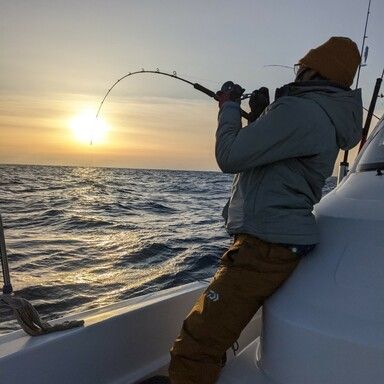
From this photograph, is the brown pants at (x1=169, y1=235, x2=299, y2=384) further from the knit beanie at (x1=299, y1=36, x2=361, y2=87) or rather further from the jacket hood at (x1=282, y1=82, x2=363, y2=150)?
the knit beanie at (x1=299, y1=36, x2=361, y2=87)

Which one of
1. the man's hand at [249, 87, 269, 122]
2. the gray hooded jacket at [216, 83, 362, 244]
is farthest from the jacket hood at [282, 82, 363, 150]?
the man's hand at [249, 87, 269, 122]

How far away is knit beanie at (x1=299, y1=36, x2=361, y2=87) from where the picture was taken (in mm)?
2215

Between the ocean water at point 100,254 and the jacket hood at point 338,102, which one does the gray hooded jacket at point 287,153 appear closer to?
the jacket hood at point 338,102

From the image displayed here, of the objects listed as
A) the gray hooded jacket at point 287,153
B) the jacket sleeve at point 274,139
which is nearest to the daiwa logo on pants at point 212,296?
the gray hooded jacket at point 287,153

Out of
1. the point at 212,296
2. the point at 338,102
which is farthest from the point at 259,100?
the point at 212,296

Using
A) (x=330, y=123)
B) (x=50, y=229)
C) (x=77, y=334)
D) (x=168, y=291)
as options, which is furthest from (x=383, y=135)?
(x=50, y=229)

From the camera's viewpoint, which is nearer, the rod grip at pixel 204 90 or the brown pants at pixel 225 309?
the brown pants at pixel 225 309

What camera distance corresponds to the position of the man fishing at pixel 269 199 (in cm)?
214

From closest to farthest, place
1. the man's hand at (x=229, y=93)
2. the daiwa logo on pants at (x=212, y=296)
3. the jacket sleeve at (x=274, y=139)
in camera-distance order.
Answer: the jacket sleeve at (x=274, y=139) < the daiwa logo on pants at (x=212, y=296) < the man's hand at (x=229, y=93)

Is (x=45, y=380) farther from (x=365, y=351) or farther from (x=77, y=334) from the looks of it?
(x=365, y=351)

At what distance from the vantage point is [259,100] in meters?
2.43

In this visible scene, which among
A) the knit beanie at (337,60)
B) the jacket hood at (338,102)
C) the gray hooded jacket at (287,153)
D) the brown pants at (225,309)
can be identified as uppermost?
the knit beanie at (337,60)

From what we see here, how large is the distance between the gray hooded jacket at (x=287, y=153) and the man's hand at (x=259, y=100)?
0.65 feet

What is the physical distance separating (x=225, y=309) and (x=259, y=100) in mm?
1029
